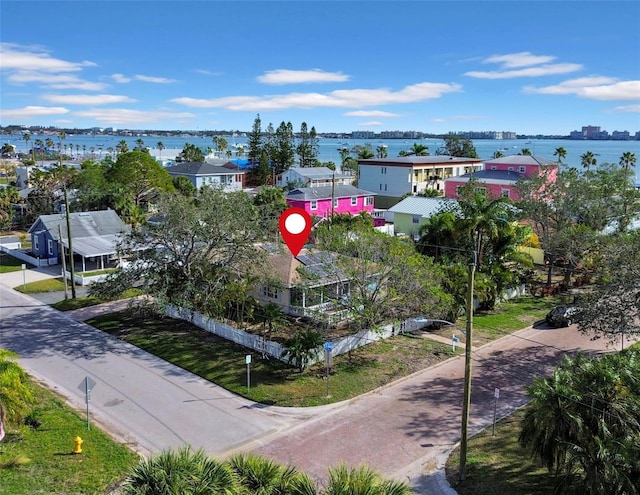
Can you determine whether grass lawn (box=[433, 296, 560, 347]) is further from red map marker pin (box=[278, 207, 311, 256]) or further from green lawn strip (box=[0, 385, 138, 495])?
green lawn strip (box=[0, 385, 138, 495])

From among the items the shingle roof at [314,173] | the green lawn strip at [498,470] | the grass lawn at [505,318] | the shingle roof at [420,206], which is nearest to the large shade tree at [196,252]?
the grass lawn at [505,318]

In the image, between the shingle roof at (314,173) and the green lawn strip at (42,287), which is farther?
the shingle roof at (314,173)

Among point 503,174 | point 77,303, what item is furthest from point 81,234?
point 503,174

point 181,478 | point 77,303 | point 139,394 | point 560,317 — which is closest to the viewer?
point 181,478

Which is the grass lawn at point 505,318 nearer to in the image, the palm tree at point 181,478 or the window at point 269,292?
the window at point 269,292

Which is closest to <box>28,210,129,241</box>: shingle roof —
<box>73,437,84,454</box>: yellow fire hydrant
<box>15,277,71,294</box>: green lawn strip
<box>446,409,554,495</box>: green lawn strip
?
<box>15,277,71,294</box>: green lawn strip

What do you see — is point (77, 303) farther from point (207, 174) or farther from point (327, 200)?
point (207, 174)

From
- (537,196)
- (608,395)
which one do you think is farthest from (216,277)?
(537,196)

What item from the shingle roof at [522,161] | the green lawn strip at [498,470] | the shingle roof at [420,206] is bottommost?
the green lawn strip at [498,470]
